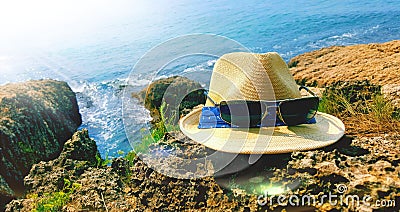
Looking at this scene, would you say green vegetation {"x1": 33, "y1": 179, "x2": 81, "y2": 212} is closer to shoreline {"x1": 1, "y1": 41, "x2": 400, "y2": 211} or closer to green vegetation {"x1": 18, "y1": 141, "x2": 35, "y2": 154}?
shoreline {"x1": 1, "y1": 41, "x2": 400, "y2": 211}

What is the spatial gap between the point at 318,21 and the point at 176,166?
58.8 ft

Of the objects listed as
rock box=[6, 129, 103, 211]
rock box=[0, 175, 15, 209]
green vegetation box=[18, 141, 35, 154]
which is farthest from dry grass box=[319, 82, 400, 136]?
green vegetation box=[18, 141, 35, 154]

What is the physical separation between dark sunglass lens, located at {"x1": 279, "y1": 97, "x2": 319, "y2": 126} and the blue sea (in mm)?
3228

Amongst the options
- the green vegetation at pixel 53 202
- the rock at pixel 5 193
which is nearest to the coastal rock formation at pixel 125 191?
the green vegetation at pixel 53 202

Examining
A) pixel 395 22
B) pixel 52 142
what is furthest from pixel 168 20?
pixel 52 142

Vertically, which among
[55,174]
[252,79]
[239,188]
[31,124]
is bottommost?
[31,124]

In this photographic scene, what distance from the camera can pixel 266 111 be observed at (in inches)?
94.2

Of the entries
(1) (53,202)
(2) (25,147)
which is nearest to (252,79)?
(1) (53,202)

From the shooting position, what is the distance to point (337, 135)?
219 cm

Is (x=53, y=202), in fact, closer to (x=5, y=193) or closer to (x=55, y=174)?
(x=55, y=174)

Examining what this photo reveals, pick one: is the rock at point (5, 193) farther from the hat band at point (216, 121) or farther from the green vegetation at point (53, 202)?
the hat band at point (216, 121)

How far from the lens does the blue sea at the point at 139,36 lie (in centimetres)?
1055

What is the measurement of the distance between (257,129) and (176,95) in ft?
8.91

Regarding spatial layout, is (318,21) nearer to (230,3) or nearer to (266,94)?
(230,3)
